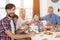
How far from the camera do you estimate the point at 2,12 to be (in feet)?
13.4

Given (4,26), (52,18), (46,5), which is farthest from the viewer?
(46,5)

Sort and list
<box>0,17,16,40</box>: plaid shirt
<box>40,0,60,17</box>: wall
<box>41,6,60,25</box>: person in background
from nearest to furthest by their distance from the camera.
Answer: <box>0,17,16,40</box>: plaid shirt
<box>41,6,60,25</box>: person in background
<box>40,0,60,17</box>: wall

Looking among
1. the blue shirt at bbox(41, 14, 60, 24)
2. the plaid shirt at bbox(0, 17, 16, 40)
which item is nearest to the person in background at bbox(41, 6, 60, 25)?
the blue shirt at bbox(41, 14, 60, 24)

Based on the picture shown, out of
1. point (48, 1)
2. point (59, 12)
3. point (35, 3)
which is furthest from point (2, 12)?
point (59, 12)

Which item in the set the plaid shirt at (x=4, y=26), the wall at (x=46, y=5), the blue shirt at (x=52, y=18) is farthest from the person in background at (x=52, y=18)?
the plaid shirt at (x=4, y=26)

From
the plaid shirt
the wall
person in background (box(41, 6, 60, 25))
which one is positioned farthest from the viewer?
the wall

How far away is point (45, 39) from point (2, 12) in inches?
92.6

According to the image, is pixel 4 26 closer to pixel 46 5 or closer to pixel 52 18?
pixel 52 18

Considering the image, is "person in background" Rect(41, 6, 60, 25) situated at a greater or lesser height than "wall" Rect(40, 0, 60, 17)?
lesser

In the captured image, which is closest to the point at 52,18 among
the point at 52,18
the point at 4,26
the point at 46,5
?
the point at 52,18

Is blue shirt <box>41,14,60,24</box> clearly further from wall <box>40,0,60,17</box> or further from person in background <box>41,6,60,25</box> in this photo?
wall <box>40,0,60,17</box>

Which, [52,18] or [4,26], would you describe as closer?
[4,26]

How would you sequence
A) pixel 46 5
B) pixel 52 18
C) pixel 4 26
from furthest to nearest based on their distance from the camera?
pixel 46 5, pixel 52 18, pixel 4 26

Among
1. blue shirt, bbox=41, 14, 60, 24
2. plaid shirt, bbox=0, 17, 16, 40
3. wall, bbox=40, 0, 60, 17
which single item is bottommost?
blue shirt, bbox=41, 14, 60, 24
